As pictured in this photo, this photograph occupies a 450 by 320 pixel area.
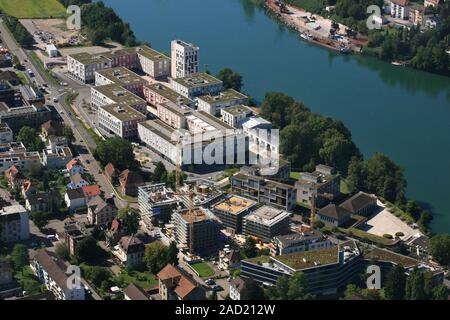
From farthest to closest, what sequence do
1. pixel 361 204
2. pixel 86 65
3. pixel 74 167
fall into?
pixel 86 65, pixel 74 167, pixel 361 204

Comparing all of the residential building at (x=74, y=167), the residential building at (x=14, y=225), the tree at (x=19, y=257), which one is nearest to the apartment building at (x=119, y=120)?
the residential building at (x=74, y=167)

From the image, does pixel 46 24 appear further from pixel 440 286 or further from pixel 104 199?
pixel 440 286

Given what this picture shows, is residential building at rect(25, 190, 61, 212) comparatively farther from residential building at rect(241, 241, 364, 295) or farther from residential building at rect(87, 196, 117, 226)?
residential building at rect(241, 241, 364, 295)

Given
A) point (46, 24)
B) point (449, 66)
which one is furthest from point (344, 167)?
point (46, 24)

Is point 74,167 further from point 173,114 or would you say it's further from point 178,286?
point 178,286

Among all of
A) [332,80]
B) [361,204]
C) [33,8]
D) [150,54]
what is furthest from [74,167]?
[33,8]

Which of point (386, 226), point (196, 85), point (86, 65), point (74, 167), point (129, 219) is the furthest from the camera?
point (86, 65)
